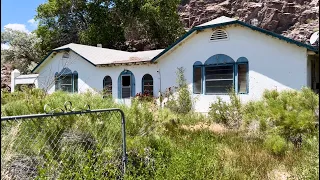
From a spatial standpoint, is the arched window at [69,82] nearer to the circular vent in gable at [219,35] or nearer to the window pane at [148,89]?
the window pane at [148,89]

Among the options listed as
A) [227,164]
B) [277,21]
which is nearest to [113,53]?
[227,164]

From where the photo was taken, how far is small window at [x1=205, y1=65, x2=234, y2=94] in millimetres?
13828

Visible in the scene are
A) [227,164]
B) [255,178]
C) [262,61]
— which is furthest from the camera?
[262,61]

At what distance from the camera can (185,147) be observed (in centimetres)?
611

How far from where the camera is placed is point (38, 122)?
16.7 ft

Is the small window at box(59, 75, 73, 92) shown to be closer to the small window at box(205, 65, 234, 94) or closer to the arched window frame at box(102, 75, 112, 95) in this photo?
the arched window frame at box(102, 75, 112, 95)

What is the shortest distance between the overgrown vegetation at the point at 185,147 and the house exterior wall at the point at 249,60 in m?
4.89

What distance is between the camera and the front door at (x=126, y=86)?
17.5 metres

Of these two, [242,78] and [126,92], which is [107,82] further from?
[242,78]

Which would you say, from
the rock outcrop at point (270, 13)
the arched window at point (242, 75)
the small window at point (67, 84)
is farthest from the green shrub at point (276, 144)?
the rock outcrop at point (270, 13)

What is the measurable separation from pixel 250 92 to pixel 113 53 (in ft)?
36.6

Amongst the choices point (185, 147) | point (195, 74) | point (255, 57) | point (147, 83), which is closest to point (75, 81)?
point (147, 83)

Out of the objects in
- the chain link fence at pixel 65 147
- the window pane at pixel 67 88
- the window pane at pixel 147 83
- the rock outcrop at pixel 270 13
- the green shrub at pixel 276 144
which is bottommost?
the green shrub at pixel 276 144

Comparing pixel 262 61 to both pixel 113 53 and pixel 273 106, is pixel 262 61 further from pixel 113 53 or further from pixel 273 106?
pixel 113 53
